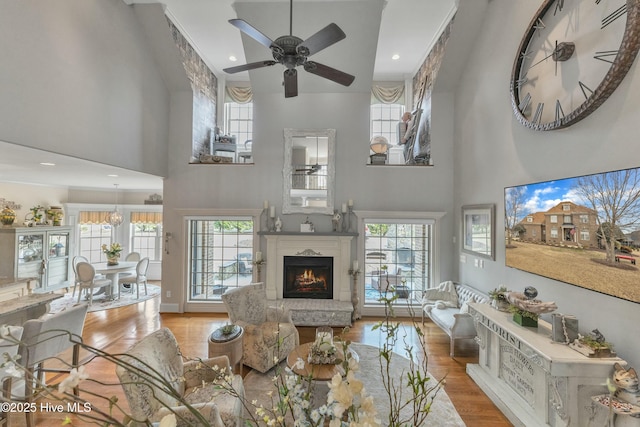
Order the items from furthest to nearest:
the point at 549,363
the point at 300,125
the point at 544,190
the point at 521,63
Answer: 1. the point at 300,125
2. the point at 521,63
3. the point at 544,190
4. the point at 549,363

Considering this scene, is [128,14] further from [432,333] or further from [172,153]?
[432,333]

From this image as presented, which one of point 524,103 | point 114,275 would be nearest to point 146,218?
point 114,275

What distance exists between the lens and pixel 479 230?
4.14m

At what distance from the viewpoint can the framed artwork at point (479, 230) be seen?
3801 millimetres

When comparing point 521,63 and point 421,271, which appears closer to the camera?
point 521,63

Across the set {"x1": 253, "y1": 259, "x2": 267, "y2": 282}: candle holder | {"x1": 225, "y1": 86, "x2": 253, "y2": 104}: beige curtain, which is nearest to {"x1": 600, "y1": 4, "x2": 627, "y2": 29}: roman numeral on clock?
{"x1": 253, "y1": 259, "x2": 267, "y2": 282}: candle holder

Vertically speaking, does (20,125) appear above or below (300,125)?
below

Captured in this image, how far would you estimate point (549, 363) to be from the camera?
86.0 inches

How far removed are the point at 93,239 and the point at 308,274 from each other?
645cm

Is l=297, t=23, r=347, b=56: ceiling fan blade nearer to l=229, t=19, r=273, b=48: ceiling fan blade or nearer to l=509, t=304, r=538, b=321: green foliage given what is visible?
l=229, t=19, r=273, b=48: ceiling fan blade

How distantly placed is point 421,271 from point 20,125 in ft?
18.7

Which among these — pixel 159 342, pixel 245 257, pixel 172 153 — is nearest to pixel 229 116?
pixel 172 153

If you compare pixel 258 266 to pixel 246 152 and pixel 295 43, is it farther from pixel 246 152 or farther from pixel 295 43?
pixel 295 43

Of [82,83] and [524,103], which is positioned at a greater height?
[82,83]
